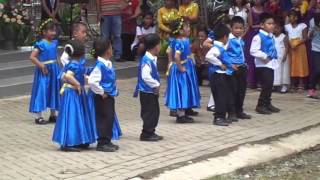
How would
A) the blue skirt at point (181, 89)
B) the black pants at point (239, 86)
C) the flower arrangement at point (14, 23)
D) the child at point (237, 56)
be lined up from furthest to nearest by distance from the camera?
1. the flower arrangement at point (14, 23)
2. the black pants at point (239, 86)
3. the child at point (237, 56)
4. the blue skirt at point (181, 89)

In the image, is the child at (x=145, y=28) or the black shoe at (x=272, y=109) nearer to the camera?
the black shoe at (x=272, y=109)

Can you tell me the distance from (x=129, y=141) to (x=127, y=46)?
20.6 ft

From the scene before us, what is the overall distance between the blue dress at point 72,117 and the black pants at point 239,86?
2715 millimetres

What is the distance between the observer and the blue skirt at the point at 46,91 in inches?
366

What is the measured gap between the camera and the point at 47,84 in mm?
9352

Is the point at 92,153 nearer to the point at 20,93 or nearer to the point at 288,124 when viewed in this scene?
the point at 288,124

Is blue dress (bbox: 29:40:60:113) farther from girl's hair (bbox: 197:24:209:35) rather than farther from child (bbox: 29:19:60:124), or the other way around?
girl's hair (bbox: 197:24:209:35)

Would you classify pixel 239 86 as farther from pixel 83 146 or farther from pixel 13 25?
pixel 13 25

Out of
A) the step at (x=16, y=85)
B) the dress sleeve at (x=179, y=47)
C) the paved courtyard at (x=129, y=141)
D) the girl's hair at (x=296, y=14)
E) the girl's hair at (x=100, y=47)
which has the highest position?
the girl's hair at (x=296, y=14)

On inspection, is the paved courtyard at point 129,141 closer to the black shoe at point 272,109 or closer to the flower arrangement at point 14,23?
the black shoe at point 272,109

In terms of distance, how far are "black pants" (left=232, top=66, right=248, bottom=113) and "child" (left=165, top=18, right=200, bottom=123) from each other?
2.00 ft

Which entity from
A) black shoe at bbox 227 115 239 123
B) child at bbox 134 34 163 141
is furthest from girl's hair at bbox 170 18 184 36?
black shoe at bbox 227 115 239 123

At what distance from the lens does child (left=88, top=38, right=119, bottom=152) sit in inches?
300

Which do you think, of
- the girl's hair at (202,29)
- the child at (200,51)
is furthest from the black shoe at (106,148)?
the girl's hair at (202,29)
